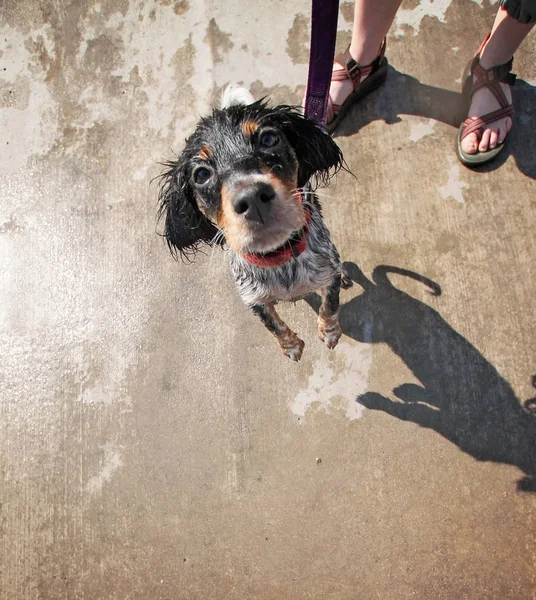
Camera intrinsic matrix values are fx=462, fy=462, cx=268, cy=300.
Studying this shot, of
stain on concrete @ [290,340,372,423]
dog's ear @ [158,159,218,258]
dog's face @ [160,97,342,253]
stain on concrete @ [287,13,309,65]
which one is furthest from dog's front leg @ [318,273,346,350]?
stain on concrete @ [287,13,309,65]

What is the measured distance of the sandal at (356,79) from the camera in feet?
11.5

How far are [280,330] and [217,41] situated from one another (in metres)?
2.70

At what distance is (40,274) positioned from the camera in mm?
3777

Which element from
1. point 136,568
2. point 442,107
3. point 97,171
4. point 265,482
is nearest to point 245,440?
point 265,482

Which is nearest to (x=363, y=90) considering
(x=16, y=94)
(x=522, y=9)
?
(x=522, y=9)

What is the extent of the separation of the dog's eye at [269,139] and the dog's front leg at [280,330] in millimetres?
988

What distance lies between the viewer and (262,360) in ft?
11.0

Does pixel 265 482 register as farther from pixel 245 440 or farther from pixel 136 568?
pixel 136 568

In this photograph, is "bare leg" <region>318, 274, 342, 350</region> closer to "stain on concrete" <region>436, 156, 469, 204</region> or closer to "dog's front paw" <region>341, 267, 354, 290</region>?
"dog's front paw" <region>341, 267, 354, 290</region>

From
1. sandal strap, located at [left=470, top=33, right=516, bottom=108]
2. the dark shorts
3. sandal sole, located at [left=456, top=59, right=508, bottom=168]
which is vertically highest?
the dark shorts

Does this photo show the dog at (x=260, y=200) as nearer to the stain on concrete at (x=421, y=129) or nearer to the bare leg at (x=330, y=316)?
the bare leg at (x=330, y=316)

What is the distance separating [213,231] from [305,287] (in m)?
0.65

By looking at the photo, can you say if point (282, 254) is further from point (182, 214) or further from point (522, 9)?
point (522, 9)

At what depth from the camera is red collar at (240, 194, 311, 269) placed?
2.50 m
